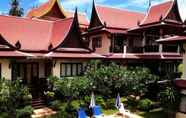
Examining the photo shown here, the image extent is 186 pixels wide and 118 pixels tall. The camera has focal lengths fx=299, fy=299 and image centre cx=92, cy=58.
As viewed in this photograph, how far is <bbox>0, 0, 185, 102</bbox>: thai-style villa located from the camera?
2142cm

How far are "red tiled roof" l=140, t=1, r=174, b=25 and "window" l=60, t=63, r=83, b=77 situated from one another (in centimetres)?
857

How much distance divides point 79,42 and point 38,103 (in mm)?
6167

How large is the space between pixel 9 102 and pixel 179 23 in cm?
1792

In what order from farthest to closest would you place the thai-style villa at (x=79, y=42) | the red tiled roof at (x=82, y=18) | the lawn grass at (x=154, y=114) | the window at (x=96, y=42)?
the red tiled roof at (x=82, y=18)
the window at (x=96, y=42)
the thai-style villa at (x=79, y=42)
the lawn grass at (x=154, y=114)

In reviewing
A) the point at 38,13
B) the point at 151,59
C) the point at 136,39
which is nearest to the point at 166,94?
the point at 151,59

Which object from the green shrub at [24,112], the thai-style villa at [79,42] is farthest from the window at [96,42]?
the green shrub at [24,112]

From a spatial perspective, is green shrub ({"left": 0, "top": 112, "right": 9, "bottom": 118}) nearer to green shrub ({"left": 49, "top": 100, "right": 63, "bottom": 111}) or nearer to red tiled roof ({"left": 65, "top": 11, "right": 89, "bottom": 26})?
green shrub ({"left": 49, "top": 100, "right": 63, "bottom": 111})

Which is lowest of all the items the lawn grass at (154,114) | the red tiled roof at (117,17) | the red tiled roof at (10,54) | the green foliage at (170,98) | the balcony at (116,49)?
the lawn grass at (154,114)

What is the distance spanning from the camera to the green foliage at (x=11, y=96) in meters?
16.4

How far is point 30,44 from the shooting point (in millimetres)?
22188

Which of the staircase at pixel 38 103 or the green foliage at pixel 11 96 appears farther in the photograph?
the staircase at pixel 38 103

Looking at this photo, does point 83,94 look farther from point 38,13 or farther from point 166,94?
point 38,13

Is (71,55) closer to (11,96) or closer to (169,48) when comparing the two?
(11,96)

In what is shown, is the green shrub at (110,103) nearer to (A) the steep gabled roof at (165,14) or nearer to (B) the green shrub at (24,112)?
(B) the green shrub at (24,112)
